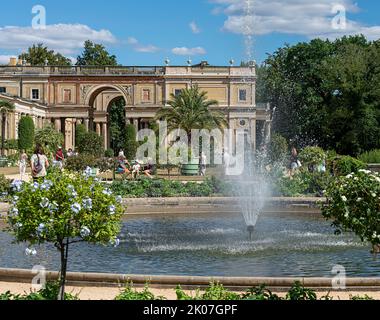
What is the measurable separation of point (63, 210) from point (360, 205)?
3.18 m

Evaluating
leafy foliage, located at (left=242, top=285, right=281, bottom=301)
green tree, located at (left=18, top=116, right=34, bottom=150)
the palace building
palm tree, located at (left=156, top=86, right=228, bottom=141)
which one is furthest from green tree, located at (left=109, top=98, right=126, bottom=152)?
leafy foliage, located at (left=242, top=285, right=281, bottom=301)

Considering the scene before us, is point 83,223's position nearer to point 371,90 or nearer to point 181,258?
point 181,258

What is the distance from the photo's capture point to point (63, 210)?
750 cm

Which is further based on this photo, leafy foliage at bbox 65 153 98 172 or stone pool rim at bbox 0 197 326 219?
leafy foliage at bbox 65 153 98 172

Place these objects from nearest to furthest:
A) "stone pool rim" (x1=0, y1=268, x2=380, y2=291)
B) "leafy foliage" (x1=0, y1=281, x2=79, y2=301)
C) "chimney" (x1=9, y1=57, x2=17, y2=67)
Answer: "leafy foliage" (x1=0, y1=281, x2=79, y2=301), "stone pool rim" (x1=0, y1=268, x2=380, y2=291), "chimney" (x1=9, y1=57, x2=17, y2=67)

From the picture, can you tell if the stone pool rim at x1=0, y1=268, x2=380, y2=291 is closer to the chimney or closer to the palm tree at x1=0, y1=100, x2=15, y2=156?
the palm tree at x1=0, y1=100, x2=15, y2=156

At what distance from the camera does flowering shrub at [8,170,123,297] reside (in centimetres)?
745

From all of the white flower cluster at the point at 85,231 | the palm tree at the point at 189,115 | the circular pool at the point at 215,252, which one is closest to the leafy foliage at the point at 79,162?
the circular pool at the point at 215,252

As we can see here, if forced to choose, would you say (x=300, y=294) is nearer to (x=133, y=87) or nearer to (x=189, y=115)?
(x=189, y=115)

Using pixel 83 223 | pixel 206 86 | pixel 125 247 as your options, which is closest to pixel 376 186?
pixel 83 223

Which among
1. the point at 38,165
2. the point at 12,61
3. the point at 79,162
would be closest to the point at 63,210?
the point at 38,165

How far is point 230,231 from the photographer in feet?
54.2

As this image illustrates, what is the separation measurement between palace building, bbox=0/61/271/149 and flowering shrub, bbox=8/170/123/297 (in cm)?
6532
